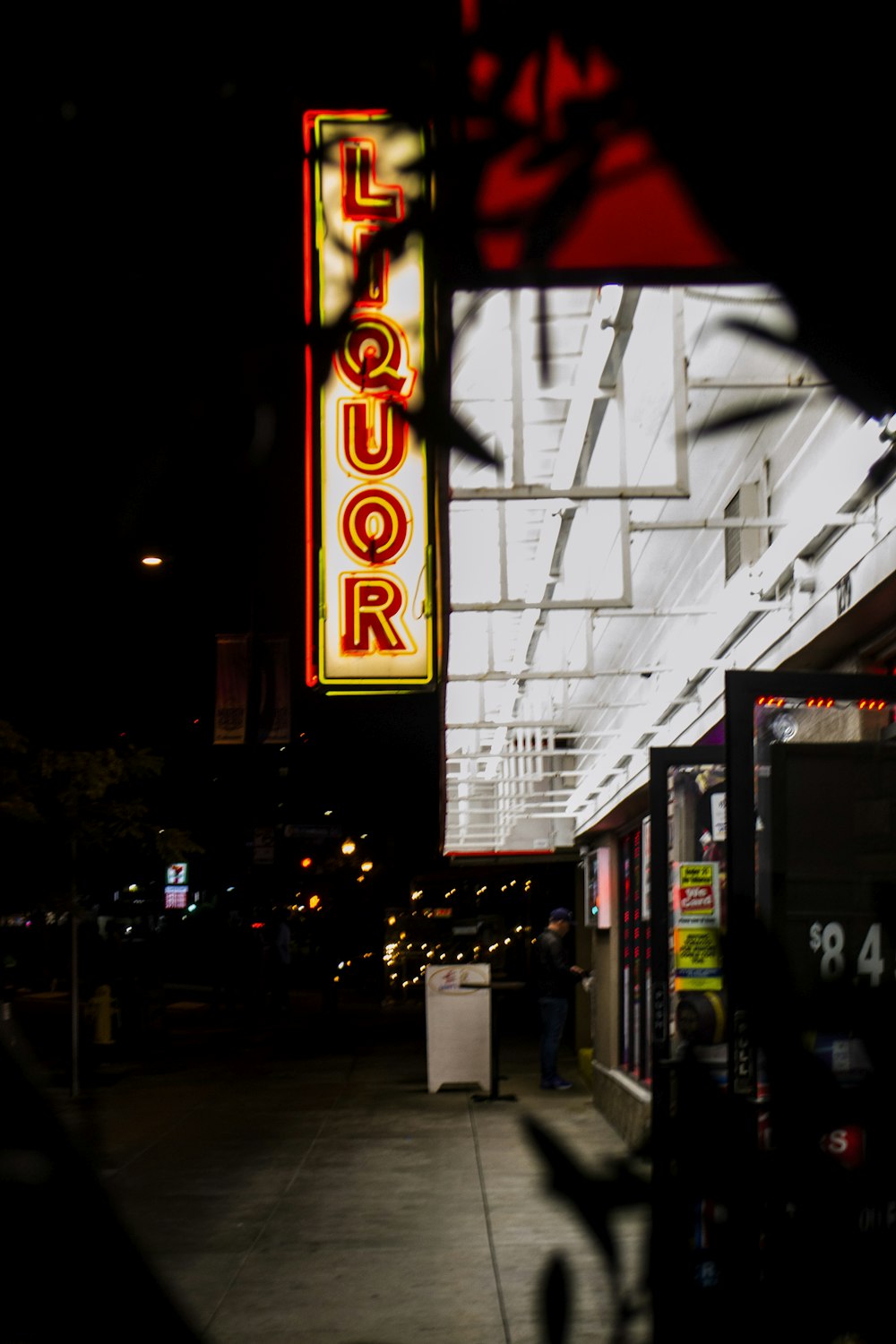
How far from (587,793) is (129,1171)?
5.63 metres

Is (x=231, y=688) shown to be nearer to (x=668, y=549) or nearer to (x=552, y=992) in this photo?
(x=552, y=992)

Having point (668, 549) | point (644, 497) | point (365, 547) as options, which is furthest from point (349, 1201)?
point (644, 497)

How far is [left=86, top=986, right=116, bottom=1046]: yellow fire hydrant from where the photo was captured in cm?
1994

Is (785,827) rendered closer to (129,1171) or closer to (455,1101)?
(129,1171)

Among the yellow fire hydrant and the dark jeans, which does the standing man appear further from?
the yellow fire hydrant

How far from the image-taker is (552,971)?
1588 centimetres

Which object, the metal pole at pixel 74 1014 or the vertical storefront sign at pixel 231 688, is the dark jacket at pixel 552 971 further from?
the vertical storefront sign at pixel 231 688

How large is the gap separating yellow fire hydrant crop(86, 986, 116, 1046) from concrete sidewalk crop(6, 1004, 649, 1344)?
156 centimetres

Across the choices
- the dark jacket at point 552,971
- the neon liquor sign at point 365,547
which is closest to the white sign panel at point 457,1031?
the dark jacket at point 552,971

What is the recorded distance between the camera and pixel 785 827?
466 centimetres

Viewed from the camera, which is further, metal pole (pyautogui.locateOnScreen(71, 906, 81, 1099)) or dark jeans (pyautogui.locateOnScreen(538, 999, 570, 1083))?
dark jeans (pyautogui.locateOnScreen(538, 999, 570, 1083))

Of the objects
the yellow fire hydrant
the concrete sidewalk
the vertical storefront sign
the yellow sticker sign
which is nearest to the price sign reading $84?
the concrete sidewalk

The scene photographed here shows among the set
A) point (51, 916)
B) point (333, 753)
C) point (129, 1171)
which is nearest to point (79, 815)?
point (51, 916)

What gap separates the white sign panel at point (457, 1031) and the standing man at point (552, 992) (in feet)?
1.91
